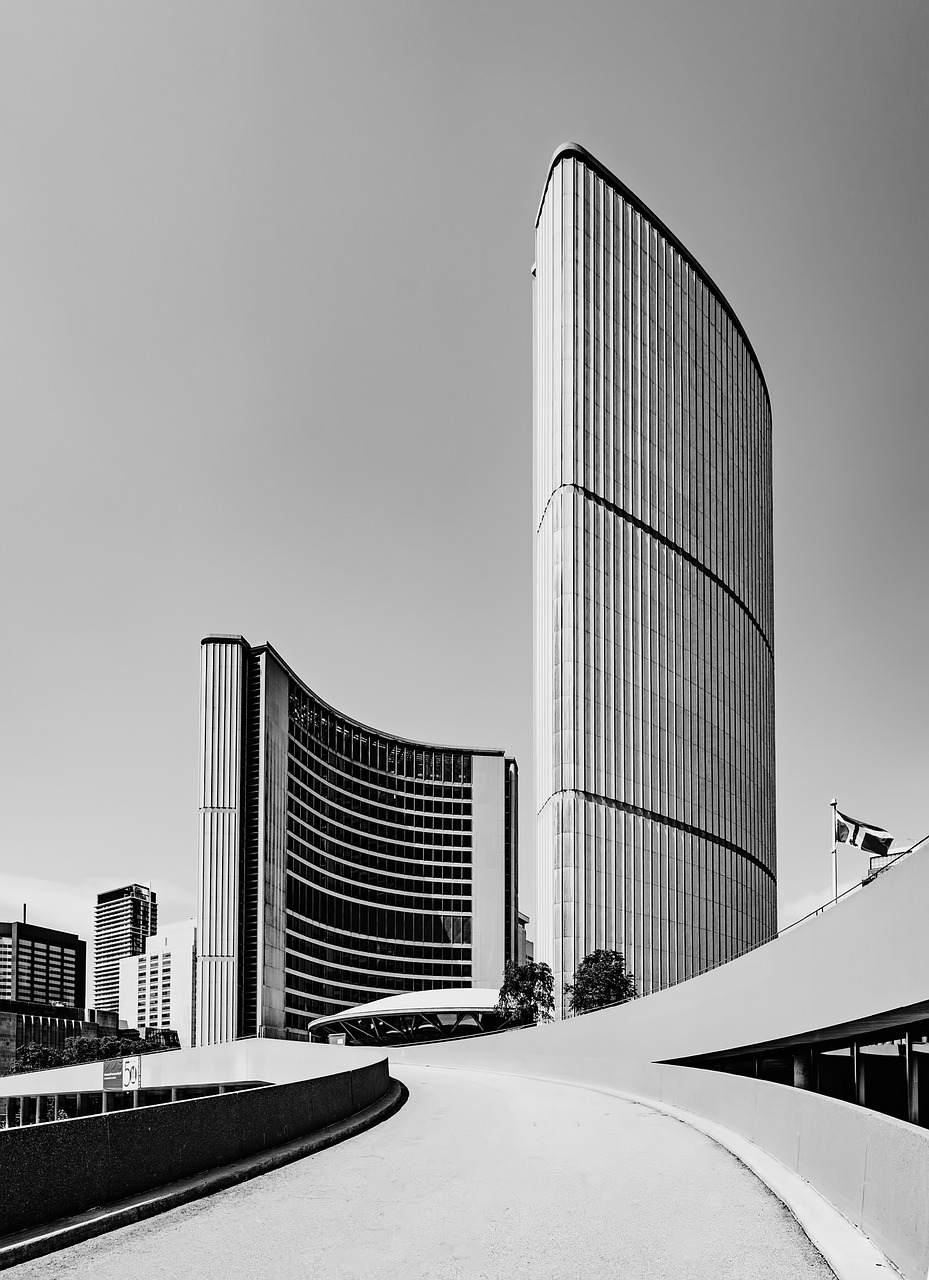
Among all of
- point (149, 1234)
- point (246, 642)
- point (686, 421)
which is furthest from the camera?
point (246, 642)

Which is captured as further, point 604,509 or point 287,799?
point 287,799

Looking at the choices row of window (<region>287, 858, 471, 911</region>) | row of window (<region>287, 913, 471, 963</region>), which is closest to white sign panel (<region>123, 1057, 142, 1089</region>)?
row of window (<region>287, 913, 471, 963</region>)

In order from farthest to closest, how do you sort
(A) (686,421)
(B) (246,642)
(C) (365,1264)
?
1. (B) (246,642)
2. (A) (686,421)
3. (C) (365,1264)

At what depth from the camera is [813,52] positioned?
66125mm

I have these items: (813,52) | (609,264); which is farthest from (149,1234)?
(609,264)

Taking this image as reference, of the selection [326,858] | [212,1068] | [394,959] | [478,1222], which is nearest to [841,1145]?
[478,1222]

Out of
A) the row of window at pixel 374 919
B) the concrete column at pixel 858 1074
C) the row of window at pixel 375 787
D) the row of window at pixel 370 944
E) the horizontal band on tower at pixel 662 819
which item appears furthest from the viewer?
the row of window at pixel 375 787

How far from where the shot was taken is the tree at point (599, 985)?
6962 cm

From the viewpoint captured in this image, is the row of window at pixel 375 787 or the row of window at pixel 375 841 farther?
the row of window at pixel 375 787

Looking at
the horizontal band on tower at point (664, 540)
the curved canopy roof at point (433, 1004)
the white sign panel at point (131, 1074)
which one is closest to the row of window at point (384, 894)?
the curved canopy roof at point (433, 1004)

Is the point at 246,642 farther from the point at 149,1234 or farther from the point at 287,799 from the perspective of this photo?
the point at 149,1234

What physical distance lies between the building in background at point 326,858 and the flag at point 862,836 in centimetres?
10828

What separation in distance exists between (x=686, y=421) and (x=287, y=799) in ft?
203

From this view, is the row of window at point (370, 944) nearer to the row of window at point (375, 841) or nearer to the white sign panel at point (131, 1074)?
the row of window at point (375, 841)
